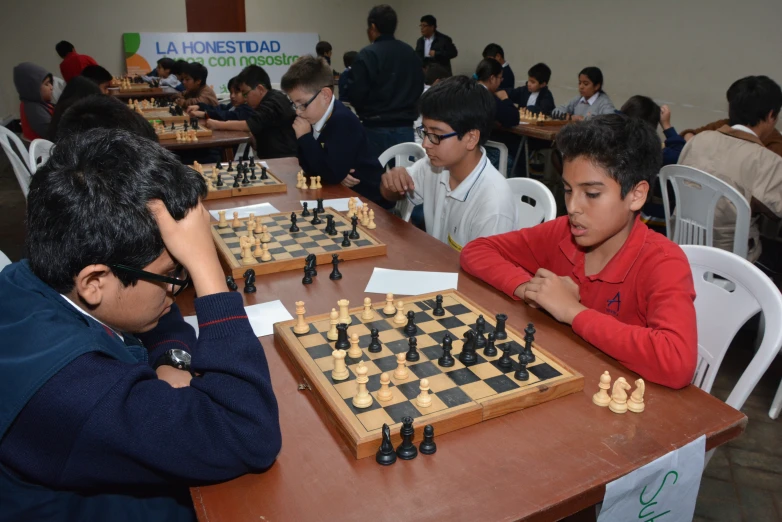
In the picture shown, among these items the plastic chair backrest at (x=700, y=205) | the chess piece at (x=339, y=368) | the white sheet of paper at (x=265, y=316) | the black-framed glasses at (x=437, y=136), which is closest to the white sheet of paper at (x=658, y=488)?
the chess piece at (x=339, y=368)

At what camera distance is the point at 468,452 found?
1.20 m

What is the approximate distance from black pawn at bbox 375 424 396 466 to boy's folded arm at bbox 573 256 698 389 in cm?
70

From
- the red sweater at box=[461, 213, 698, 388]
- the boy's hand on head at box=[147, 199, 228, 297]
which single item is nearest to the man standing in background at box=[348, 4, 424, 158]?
the red sweater at box=[461, 213, 698, 388]

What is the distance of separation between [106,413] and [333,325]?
690 mm

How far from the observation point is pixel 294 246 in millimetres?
2279

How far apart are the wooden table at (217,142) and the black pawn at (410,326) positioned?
3485 mm

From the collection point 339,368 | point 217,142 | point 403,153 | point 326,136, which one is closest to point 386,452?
point 339,368

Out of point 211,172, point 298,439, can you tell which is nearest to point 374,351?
point 298,439

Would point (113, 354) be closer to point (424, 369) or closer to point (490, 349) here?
point (424, 369)

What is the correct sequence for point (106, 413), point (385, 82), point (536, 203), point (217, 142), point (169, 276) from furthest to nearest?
1. point (385, 82)
2. point (217, 142)
3. point (536, 203)
4. point (169, 276)
5. point (106, 413)

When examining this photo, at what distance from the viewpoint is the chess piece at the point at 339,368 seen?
136cm

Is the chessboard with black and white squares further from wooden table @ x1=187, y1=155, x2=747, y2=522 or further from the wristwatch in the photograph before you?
the wristwatch

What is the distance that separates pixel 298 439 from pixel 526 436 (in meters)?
0.49

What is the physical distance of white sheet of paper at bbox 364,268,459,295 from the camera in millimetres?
1947
